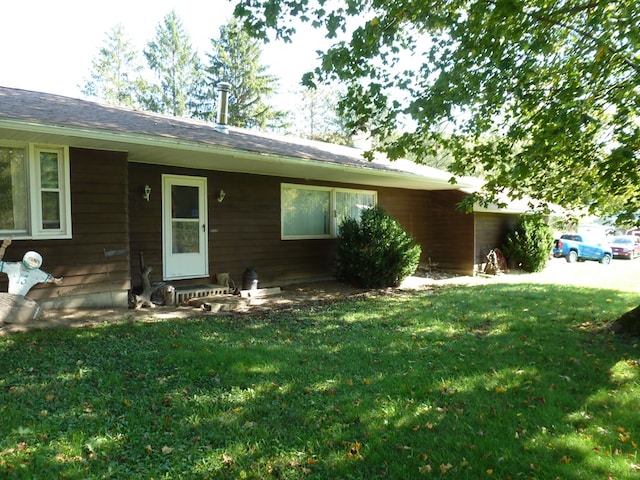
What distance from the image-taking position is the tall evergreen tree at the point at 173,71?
3325cm

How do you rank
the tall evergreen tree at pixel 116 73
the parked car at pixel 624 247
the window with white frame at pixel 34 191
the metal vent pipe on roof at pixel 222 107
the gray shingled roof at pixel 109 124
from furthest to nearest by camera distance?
the tall evergreen tree at pixel 116 73
the parked car at pixel 624 247
the metal vent pipe on roof at pixel 222 107
the window with white frame at pixel 34 191
the gray shingled roof at pixel 109 124

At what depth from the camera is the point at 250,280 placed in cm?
891

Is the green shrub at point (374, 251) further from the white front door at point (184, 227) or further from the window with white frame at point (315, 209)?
the white front door at point (184, 227)

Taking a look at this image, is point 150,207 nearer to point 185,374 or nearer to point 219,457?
point 185,374

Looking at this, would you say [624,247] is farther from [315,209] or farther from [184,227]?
[184,227]

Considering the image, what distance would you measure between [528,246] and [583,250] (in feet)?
26.4

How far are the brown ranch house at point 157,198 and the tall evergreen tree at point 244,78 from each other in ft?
71.8

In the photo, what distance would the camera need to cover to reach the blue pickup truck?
20062 millimetres

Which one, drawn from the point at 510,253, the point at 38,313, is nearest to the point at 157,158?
the point at 38,313

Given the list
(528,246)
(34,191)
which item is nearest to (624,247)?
(528,246)

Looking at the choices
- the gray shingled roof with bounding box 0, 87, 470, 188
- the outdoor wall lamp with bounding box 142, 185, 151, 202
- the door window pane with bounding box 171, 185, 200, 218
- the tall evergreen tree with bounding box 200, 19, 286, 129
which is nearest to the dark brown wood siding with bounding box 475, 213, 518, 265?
the gray shingled roof with bounding box 0, 87, 470, 188

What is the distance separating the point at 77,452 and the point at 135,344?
2.26 m

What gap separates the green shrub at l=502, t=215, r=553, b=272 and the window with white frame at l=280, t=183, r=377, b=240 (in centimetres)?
583

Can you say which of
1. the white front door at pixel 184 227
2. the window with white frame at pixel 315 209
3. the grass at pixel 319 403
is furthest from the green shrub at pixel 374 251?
the grass at pixel 319 403
